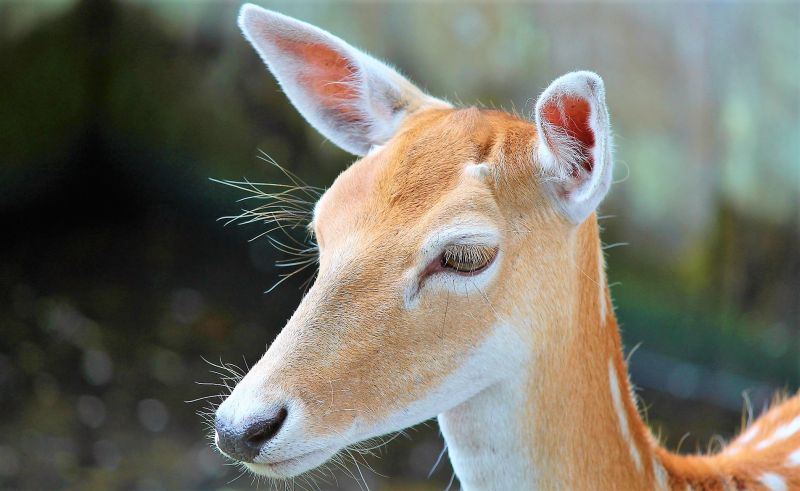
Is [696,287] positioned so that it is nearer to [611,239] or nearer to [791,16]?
[611,239]

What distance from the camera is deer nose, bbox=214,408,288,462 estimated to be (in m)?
1.82

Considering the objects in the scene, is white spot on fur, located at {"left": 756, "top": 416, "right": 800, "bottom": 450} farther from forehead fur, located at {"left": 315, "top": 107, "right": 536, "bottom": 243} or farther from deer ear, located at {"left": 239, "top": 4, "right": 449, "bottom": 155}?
deer ear, located at {"left": 239, "top": 4, "right": 449, "bottom": 155}

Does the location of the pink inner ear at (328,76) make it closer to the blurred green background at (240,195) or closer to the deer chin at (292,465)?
the deer chin at (292,465)

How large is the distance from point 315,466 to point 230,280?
12.9 feet

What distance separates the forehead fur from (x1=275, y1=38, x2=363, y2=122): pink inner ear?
0.98 ft

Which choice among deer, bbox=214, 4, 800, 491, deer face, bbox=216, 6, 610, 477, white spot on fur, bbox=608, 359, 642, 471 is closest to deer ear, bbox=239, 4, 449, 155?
A: deer, bbox=214, 4, 800, 491

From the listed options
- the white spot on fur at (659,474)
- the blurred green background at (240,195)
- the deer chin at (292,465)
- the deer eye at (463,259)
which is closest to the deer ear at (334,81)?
the deer eye at (463,259)

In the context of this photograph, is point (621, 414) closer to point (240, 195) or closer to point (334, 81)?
point (334, 81)

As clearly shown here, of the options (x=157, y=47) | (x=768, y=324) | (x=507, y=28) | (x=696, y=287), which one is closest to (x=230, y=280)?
(x=157, y=47)

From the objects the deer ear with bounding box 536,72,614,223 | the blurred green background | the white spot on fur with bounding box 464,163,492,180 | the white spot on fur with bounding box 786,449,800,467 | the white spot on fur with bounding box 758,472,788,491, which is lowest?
the blurred green background

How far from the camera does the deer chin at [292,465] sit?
1884 millimetres

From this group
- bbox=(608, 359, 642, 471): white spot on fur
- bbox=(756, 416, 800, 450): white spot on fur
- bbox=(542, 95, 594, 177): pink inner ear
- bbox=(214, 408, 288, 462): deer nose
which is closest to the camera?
bbox=(214, 408, 288, 462): deer nose

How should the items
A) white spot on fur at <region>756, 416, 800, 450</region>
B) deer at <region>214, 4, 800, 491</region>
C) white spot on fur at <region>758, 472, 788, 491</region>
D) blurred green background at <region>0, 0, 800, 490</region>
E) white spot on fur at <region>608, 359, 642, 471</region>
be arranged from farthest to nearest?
blurred green background at <region>0, 0, 800, 490</region>, white spot on fur at <region>756, 416, 800, 450</region>, white spot on fur at <region>758, 472, 788, 491</region>, white spot on fur at <region>608, 359, 642, 471</region>, deer at <region>214, 4, 800, 491</region>

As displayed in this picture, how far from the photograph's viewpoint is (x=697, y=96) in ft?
19.1
